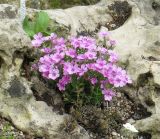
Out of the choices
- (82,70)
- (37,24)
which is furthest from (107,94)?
(37,24)

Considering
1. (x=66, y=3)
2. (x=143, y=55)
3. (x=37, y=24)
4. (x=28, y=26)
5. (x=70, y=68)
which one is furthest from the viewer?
(x=66, y=3)

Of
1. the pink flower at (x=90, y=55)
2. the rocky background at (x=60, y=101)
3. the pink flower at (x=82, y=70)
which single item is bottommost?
the rocky background at (x=60, y=101)

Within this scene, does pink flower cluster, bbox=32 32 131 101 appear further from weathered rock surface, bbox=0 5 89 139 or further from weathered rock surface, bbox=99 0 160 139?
weathered rock surface, bbox=99 0 160 139

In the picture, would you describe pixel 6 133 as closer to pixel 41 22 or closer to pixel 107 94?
pixel 107 94

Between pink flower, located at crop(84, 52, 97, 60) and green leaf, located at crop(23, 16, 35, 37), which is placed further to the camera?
green leaf, located at crop(23, 16, 35, 37)

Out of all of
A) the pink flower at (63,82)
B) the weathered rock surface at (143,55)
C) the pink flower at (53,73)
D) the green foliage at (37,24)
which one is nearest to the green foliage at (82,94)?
the pink flower at (63,82)

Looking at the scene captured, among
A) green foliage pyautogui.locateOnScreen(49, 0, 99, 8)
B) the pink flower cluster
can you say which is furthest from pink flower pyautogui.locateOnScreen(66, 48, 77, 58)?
green foliage pyautogui.locateOnScreen(49, 0, 99, 8)

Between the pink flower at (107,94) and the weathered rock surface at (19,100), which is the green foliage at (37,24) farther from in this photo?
the pink flower at (107,94)
